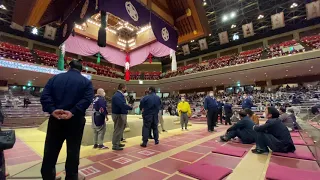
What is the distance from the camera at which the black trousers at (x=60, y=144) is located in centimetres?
137

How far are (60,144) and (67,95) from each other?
0.45 meters

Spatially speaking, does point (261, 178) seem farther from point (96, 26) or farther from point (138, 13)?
point (96, 26)

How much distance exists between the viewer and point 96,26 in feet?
13.5

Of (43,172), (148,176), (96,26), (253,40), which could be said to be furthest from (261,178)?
(253,40)

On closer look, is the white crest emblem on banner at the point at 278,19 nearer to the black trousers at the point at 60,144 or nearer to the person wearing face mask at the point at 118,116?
the person wearing face mask at the point at 118,116

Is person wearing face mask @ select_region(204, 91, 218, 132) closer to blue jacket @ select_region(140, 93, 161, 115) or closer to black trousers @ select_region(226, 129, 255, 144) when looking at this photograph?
black trousers @ select_region(226, 129, 255, 144)

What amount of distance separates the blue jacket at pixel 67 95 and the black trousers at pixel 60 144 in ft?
0.33

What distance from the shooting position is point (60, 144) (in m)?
1.42

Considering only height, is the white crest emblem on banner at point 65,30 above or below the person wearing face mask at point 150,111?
above

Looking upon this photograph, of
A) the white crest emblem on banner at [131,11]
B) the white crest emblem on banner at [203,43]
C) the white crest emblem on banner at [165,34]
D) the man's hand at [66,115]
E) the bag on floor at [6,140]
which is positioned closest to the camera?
the bag on floor at [6,140]

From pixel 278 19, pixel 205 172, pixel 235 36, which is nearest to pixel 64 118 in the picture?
pixel 205 172

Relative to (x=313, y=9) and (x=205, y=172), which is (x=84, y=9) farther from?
(x=313, y=9)

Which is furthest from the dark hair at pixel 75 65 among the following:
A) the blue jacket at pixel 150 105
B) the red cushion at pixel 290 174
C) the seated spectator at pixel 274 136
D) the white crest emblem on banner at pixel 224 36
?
the white crest emblem on banner at pixel 224 36

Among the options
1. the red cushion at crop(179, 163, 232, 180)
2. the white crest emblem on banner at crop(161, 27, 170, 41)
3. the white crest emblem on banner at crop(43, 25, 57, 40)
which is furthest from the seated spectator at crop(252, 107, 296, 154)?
the white crest emblem on banner at crop(43, 25, 57, 40)
